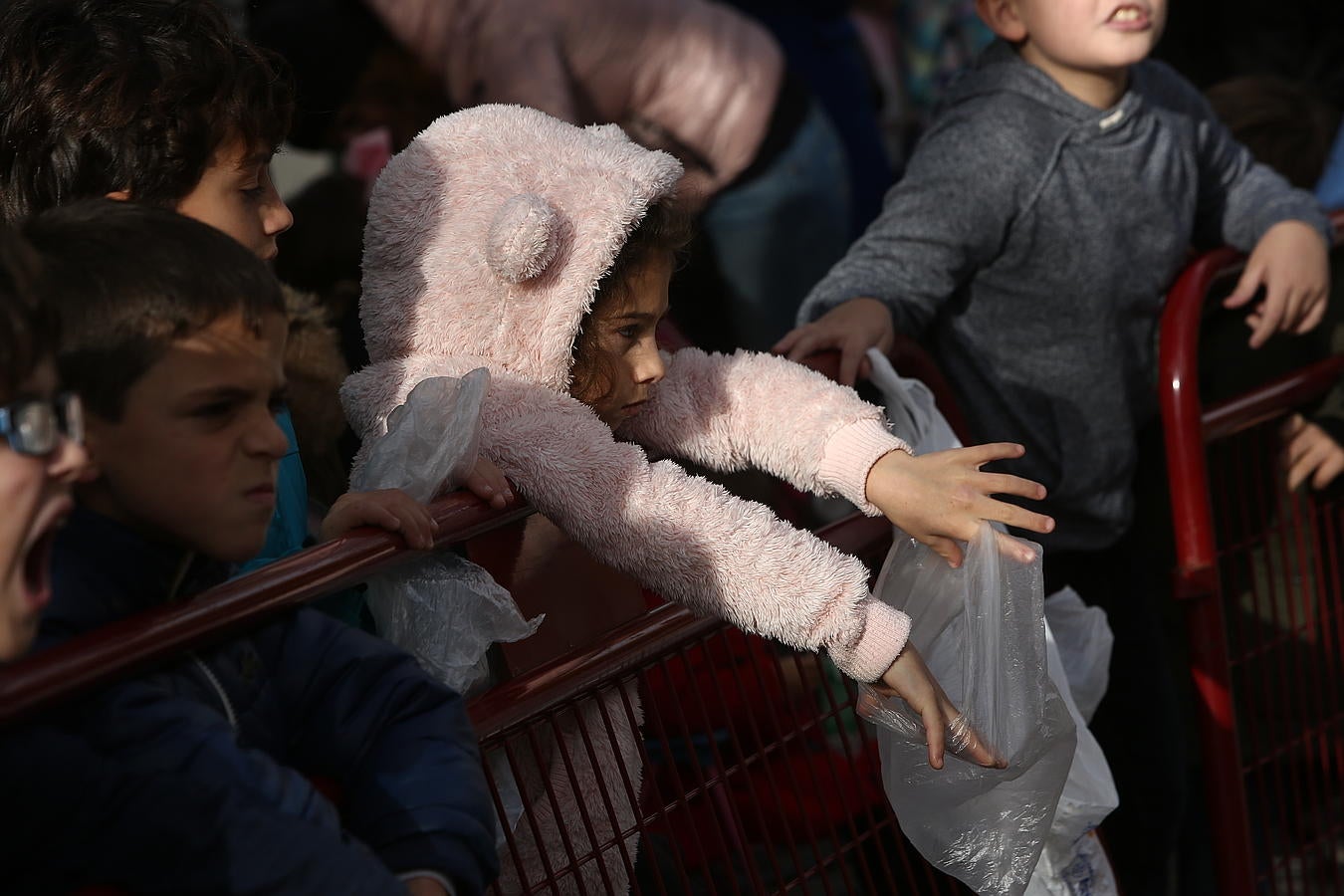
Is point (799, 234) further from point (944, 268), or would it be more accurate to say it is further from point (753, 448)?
point (753, 448)

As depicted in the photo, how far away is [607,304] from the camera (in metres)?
2.05

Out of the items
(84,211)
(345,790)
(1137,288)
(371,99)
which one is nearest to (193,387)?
(84,211)

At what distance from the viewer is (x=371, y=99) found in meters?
4.09

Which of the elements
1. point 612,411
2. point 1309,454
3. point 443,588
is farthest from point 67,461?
point 1309,454

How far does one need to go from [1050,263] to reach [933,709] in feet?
4.09

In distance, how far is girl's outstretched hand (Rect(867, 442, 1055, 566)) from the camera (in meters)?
1.88

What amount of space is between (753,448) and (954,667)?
0.42m

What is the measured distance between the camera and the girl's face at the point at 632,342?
206 cm

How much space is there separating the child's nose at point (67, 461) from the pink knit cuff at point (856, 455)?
1056 millimetres

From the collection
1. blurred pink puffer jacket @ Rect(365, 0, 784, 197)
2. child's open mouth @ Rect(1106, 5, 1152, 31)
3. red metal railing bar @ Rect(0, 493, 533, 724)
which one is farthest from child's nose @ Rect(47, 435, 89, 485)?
blurred pink puffer jacket @ Rect(365, 0, 784, 197)

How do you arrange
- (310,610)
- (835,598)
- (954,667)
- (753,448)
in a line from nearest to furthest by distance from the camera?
(310,610) < (835,598) < (954,667) < (753,448)

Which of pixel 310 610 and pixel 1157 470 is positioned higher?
pixel 310 610

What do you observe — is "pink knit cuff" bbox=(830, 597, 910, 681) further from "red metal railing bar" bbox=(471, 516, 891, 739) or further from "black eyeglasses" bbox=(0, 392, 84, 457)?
"black eyeglasses" bbox=(0, 392, 84, 457)

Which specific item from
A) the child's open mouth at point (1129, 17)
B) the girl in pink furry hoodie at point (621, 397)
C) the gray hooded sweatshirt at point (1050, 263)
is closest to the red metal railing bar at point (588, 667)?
the girl in pink furry hoodie at point (621, 397)
